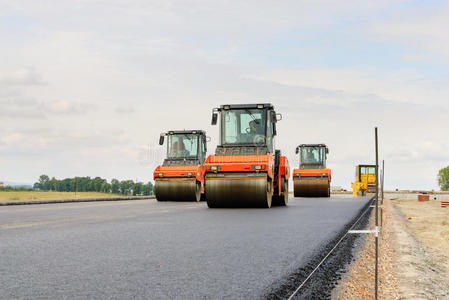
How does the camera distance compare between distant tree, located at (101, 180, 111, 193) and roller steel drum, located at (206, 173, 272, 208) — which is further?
distant tree, located at (101, 180, 111, 193)

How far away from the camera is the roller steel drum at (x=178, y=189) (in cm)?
2552

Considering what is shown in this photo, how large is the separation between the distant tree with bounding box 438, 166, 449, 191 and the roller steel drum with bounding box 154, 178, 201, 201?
114661 millimetres

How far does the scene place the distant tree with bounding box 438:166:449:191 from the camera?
127 meters

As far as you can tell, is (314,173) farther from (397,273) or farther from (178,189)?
(397,273)

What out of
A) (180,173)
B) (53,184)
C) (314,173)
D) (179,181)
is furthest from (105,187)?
(180,173)

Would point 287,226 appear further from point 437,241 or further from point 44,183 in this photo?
point 44,183

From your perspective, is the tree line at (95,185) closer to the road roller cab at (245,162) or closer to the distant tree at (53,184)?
the distant tree at (53,184)

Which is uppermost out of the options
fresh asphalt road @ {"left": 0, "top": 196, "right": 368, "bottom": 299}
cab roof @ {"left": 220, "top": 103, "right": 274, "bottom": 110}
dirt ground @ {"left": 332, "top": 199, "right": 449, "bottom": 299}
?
cab roof @ {"left": 220, "top": 103, "right": 274, "bottom": 110}

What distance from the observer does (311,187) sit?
111ft

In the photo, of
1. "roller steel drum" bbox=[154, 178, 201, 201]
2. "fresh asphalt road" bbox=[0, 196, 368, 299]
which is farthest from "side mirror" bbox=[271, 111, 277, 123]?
"fresh asphalt road" bbox=[0, 196, 368, 299]

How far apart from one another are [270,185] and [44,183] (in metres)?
148

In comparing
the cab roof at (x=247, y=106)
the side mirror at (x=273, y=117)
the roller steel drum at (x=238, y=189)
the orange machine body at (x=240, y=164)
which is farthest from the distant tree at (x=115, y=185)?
the roller steel drum at (x=238, y=189)

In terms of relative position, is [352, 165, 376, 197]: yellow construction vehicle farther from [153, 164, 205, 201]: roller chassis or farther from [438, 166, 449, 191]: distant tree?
[438, 166, 449, 191]: distant tree

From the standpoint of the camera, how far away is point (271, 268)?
6.58 m
